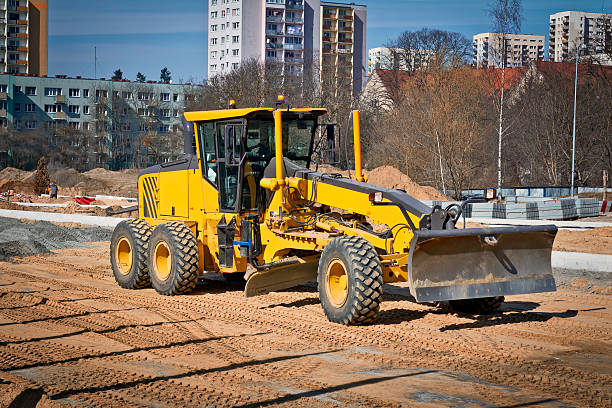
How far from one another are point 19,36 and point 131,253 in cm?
11787

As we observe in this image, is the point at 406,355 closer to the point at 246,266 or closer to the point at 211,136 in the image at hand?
the point at 246,266

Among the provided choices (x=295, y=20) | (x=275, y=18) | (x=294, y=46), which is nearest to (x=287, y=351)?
(x=275, y=18)

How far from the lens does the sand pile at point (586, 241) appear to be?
1869cm

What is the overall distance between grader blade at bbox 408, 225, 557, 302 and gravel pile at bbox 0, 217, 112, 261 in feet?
35.5

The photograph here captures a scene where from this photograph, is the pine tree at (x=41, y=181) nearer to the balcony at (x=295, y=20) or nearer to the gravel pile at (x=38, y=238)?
the gravel pile at (x=38, y=238)

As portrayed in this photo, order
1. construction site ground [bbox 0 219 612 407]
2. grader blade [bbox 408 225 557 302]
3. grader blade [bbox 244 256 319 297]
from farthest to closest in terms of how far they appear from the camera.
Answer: grader blade [bbox 244 256 319 297] → grader blade [bbox 408 225 557 302] → construction site ground [bbox 0 219 612 407]

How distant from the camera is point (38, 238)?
64.1 ft

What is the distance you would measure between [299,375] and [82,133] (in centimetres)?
9141

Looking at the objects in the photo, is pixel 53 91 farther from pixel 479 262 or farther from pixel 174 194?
pixel 479 262

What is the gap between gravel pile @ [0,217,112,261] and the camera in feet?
57.0

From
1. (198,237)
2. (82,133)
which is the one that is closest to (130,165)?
(82,133)

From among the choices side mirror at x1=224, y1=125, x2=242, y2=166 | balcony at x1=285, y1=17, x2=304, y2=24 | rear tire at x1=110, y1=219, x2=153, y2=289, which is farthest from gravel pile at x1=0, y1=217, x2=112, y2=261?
balcony at x1=285, y1=17, x2=304, y2=24

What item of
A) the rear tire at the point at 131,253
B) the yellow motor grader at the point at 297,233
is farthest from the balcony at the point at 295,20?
the rear tire at the point at 131,253

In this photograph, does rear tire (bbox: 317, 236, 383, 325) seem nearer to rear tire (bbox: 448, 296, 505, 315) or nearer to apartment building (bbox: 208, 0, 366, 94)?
rear tire (bbox: 448, 296, 505, 315)
